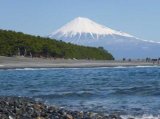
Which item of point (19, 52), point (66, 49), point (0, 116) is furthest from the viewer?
point (66, 49)

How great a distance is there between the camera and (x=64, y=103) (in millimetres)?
23031

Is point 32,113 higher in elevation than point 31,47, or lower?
lower

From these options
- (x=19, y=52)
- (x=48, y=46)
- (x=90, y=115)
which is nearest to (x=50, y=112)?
(x=90, y=115)

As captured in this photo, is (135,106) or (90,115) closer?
(90,115)

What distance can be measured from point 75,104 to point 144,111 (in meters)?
4.00

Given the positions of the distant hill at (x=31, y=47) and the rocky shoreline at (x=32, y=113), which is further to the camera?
the distant hill at (x=31, y=47)

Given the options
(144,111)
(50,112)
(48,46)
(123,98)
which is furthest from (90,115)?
(48,46)

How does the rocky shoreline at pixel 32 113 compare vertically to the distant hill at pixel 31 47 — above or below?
below

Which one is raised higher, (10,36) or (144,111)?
(10,36)

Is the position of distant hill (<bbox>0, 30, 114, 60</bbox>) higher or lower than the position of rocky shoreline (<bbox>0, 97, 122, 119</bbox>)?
higher

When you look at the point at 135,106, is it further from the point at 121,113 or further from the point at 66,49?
the point at 66,49

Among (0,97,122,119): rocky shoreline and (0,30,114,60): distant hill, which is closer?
(0,97,122,119): rocky shoreline

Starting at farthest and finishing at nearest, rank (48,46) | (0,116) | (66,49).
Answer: (66,49)
(48,46)
(0,116)

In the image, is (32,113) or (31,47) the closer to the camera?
(32,113)
